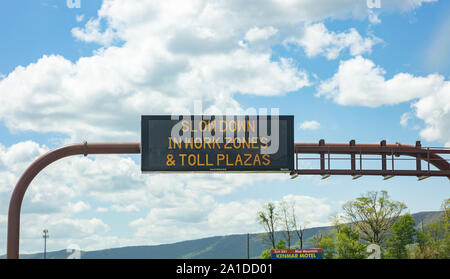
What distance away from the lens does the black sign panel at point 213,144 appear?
74.6ft

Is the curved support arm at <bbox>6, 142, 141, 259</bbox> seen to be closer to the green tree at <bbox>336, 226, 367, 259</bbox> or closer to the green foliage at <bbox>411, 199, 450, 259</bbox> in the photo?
the green foliage at <bbox>411, 199, 450, 259</bbox>

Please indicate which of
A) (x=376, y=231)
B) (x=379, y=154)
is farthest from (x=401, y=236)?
(x=379, y=154)

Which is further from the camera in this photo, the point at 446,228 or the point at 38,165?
the point at 446,228

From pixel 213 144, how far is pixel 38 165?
7.68 meters

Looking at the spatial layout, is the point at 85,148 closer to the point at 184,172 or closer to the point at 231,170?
the point at 184,172

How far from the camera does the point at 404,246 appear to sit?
75.9 m

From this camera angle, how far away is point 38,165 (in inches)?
917

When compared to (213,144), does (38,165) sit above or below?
below

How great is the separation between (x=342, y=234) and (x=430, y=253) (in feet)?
44.6

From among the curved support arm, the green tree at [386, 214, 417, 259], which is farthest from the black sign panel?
the green tree at [386, 214, 417, 259]

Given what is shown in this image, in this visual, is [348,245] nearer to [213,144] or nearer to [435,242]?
[435,242]

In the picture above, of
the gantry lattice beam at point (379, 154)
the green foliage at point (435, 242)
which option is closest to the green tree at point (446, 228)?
the green foliage at point (435, 242)
